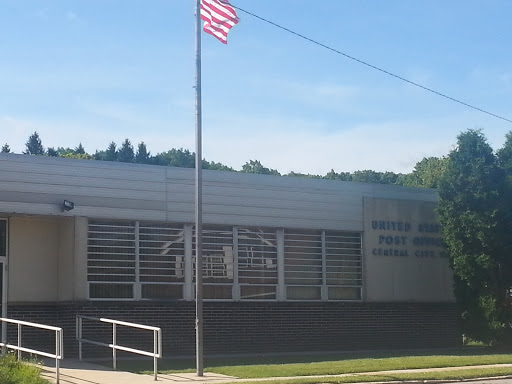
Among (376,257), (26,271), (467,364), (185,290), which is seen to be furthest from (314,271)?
(26,271)

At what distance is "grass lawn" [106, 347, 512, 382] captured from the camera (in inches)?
758

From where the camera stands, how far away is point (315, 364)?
20.9 meters

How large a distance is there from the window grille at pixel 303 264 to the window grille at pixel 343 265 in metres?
0.33

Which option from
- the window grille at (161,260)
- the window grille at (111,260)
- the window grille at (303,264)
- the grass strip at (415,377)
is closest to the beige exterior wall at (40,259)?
the window grille at (111,260)

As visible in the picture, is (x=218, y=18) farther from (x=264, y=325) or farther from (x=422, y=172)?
(x=422, y=172)

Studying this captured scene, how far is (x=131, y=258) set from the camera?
23719 mm

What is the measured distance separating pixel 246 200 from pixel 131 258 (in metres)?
3.78

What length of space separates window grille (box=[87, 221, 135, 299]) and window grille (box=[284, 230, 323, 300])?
16.1 feet

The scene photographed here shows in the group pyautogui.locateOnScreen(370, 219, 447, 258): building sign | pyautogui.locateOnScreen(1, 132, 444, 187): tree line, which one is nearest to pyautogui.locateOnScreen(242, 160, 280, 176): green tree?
pyautogui.locateOnScreen(1, 132, 444, 187): tree line

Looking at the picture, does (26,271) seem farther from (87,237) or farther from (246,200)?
(246,200)

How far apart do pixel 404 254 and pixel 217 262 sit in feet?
21.8

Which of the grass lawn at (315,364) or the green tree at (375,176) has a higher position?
the green tree at (375,176)

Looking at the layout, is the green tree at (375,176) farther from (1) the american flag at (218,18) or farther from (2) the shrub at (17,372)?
(2) the shrub at (17,372)

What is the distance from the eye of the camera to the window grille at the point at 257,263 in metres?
25.4
